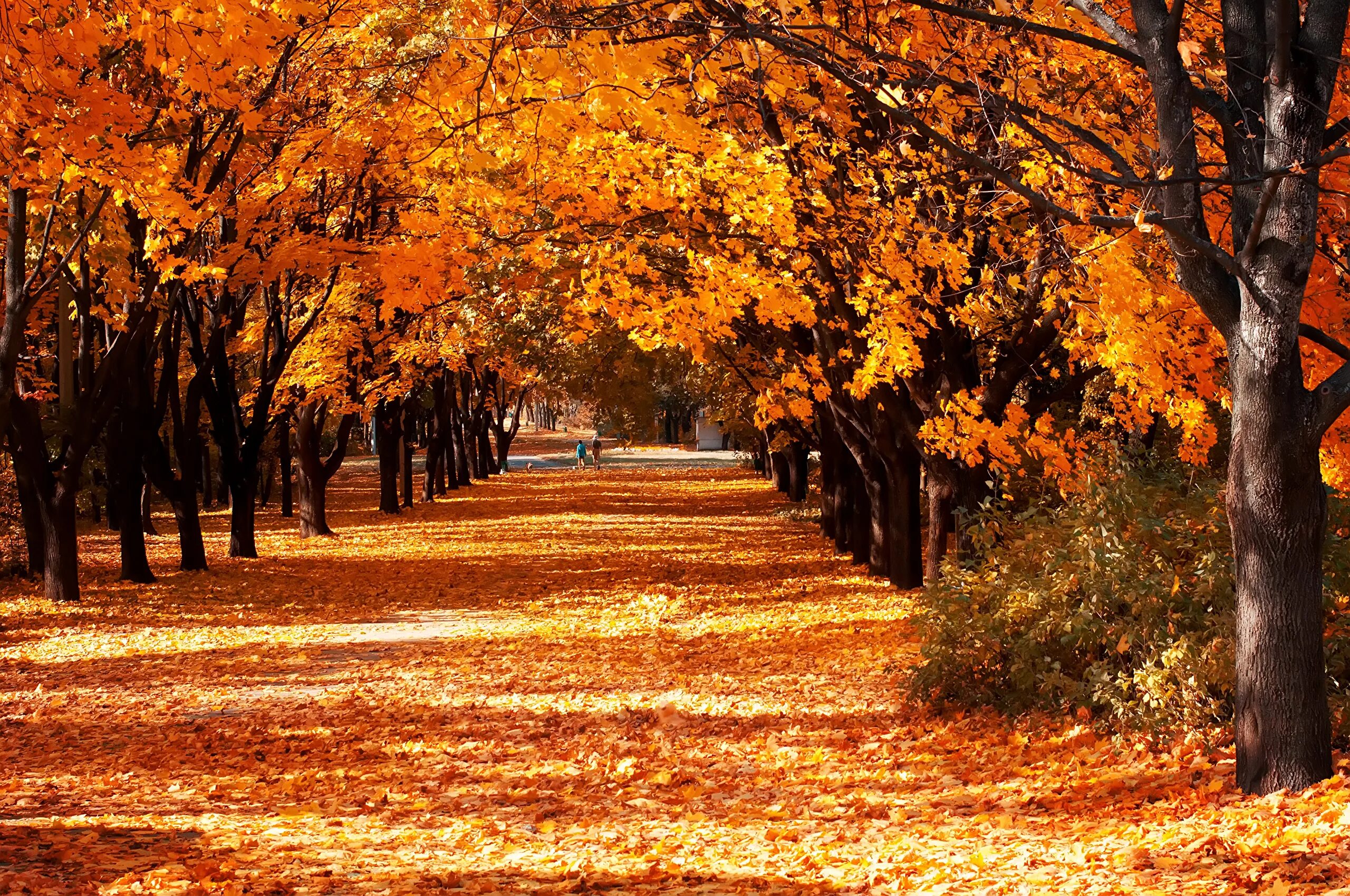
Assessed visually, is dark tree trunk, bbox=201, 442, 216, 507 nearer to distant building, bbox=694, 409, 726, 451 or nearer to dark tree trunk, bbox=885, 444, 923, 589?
dark tree trunk, bbox=885, 444, 923, 589

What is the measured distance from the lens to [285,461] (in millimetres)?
31969

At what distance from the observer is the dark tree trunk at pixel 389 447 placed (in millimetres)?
29250

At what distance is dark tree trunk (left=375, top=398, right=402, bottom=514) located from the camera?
29250 mm

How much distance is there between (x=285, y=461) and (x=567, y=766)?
25.5 meters

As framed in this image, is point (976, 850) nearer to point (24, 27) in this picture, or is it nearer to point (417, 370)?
point (24, 27)

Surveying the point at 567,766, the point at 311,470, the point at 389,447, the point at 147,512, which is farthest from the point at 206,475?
the point at 567,766

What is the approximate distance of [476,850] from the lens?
6.09m

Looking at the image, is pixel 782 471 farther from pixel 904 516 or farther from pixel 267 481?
pixel 904 516

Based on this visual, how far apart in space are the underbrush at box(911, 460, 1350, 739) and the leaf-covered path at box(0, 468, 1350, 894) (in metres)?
0.25

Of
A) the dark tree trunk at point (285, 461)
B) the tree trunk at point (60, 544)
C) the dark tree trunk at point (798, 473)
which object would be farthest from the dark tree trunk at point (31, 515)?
the dark tree trunk at point (798, 473)

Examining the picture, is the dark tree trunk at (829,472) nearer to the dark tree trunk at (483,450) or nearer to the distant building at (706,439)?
the dark tree trunk at (483,450)

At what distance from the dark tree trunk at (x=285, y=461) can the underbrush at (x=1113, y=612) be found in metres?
22.6

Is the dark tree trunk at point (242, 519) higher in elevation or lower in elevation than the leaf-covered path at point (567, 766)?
higher

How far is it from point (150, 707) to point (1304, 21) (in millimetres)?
8702
